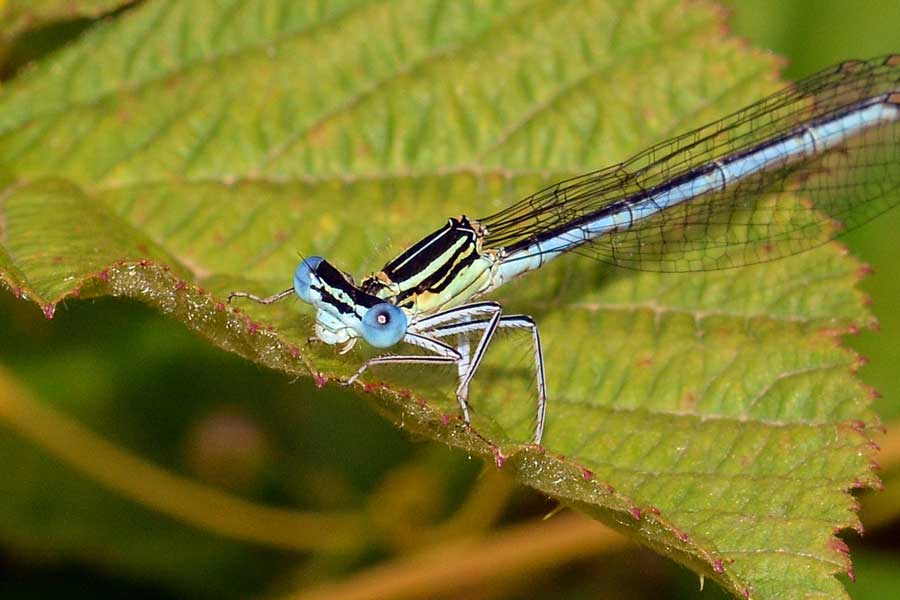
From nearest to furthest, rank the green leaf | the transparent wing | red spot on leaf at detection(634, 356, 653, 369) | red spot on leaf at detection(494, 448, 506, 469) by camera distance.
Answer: red spot on leaf at detection(494, 448, 506, 469) < the green leaf < red spot on leaf at detection(634, 356, 653, 369) < the transparent wing

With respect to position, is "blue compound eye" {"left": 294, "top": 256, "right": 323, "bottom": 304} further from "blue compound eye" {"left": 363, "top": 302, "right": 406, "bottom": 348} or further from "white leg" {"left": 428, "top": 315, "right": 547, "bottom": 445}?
"white leg" {"left": 428, "top": 315, "right": 547, "bottom": 445}

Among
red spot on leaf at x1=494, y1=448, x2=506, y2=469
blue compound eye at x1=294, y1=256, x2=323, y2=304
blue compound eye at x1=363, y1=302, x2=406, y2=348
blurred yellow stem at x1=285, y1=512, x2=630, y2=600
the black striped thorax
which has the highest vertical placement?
the black striped thorax

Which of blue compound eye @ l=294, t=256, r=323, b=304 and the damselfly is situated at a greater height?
the damselfly

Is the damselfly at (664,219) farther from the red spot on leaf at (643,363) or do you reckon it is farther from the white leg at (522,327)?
the red spot on leaf at (643,363)

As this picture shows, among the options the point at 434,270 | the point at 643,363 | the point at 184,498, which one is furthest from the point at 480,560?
the point at 184,498

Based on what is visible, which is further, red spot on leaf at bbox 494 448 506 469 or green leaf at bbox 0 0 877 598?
green leaf at bbox 0 0 877 598

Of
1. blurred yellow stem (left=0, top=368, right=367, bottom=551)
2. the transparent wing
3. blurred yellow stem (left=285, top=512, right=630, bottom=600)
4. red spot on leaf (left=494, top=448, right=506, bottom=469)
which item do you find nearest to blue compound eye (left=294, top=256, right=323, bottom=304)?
the transparent wing

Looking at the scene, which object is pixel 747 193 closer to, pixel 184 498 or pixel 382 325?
pixel 382 325
